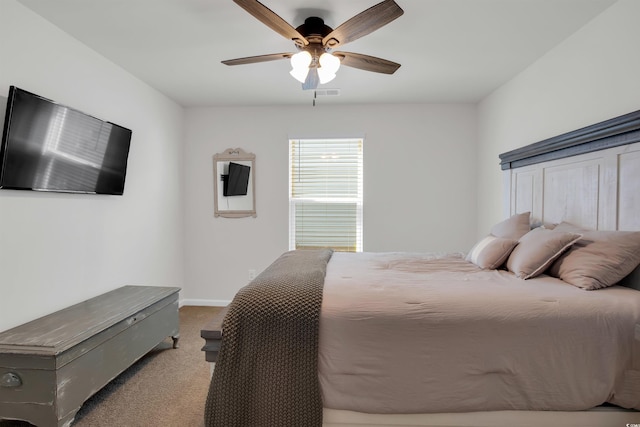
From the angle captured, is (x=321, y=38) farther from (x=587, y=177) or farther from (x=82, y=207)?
(x=82, y=207)

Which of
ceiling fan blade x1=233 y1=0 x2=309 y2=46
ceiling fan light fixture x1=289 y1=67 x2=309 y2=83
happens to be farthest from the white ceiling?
ceiling fan light fixture x1=289 y1=67 x2=309 y2=83

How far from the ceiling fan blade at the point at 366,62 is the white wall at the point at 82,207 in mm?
1940

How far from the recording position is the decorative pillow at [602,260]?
171cm

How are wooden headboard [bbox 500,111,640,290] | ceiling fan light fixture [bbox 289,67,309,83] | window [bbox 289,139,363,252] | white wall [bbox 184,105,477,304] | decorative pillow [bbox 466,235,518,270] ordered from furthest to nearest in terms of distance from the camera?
window [bbox 289,139,363,252] → white wall [bbox 184,105,477,304] → decorative pillow [bbox 466,235,518,270] → ceiling fan light fixture [bbox 289,67,309,83] → wooden headboard [bbox 500,111,640,290]

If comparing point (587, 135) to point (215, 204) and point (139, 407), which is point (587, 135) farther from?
point (215, 204)

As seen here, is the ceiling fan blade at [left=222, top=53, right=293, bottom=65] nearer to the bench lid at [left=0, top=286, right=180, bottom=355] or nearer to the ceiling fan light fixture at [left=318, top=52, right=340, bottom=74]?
the ceiling fan light fixture at [left=318, top=52, right=340, bottom=74]

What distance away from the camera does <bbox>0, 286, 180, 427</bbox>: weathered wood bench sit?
178 centimetres

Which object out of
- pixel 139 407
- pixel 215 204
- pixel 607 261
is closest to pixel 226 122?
pixel 215 204

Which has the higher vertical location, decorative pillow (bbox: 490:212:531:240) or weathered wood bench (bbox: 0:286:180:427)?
decorative pillow (bbox: 490:212:531:240)

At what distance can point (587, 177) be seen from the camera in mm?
2240

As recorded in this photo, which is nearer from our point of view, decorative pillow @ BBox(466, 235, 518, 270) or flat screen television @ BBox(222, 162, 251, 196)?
decorative pillow @ BBox(466, 235, 518, 270)

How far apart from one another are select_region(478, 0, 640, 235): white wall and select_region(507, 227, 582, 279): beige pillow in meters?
0.81

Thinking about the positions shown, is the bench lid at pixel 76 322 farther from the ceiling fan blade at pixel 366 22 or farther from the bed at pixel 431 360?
the ceiling fan blade at pixel 366 22

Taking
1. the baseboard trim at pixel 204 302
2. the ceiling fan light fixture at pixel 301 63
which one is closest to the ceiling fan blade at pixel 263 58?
the ceiling fan light fixture at pixel 301 63
